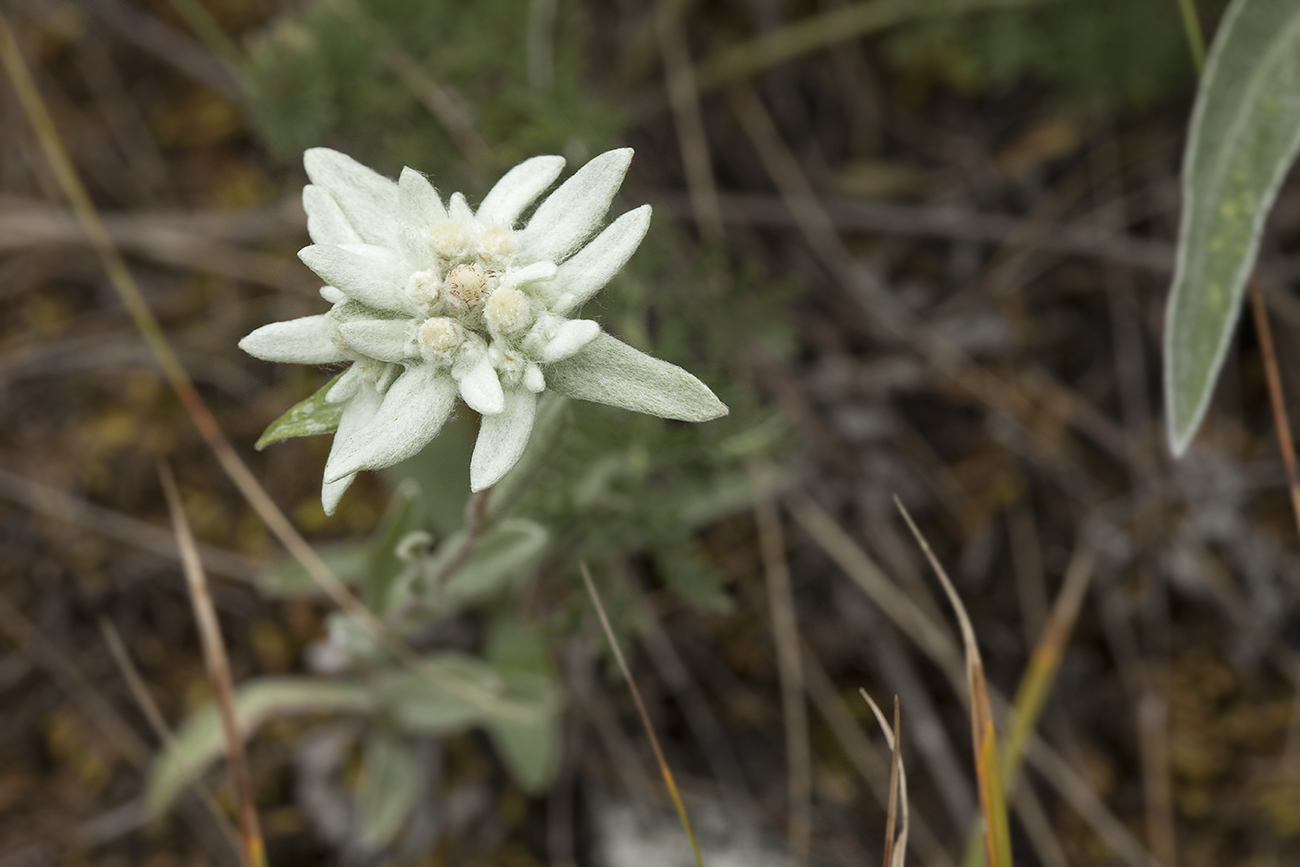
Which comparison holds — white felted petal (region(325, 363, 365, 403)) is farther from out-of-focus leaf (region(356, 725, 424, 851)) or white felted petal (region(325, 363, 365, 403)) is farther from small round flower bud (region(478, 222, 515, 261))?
out-of-focus leaf (region(356, 725, 424, 851))

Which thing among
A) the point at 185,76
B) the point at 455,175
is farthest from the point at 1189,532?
the point at 185,76

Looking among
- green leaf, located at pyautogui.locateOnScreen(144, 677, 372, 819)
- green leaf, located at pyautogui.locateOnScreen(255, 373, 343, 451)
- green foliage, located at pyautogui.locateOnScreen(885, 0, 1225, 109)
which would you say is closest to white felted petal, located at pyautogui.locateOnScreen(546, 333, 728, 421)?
green leaf, located at pyautogui.locateOnScreen(255, 373, 343, 451)

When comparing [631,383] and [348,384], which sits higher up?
[348,384]

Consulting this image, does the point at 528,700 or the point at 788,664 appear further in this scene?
the point at 788,664

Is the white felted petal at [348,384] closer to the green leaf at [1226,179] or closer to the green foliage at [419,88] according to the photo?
the green foliage at [419,88]

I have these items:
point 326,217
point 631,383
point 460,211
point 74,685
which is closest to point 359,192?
point 326,217

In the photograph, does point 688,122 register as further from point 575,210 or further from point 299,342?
point 299,342

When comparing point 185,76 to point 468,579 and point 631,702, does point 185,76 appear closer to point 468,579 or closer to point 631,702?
point 468,579
